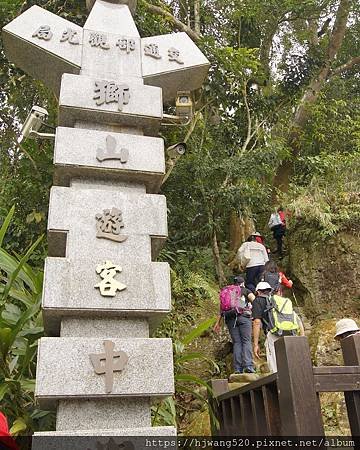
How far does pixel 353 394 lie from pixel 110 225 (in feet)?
6.51

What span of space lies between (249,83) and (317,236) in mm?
A: 3509

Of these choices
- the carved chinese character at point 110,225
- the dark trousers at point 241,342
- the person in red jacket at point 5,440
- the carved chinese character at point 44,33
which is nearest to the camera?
the person in red jacket at point 5,440

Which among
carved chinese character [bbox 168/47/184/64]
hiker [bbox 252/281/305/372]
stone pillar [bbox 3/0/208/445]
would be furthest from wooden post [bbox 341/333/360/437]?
carved chinese character [bbox 168/47/184/64]

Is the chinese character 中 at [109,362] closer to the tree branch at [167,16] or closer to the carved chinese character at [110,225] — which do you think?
the carved chinese character at [110,225]

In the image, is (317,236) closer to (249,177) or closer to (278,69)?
(249,177)

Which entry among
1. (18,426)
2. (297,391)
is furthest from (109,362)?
(297,391)

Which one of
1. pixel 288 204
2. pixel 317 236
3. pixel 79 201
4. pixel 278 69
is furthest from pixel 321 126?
pixel 79 201

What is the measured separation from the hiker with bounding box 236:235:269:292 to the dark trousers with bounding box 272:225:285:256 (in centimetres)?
226

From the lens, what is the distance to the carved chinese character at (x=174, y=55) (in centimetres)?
419

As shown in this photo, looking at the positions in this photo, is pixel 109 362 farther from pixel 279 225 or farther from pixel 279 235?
pixel 279 235

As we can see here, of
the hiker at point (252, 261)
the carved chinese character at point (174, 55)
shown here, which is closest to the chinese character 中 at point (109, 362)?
the carved chinese character at point (174, 55)

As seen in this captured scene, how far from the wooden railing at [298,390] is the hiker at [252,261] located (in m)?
5.63

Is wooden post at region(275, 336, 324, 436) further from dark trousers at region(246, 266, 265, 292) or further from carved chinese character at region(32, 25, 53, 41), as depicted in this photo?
dark trousers at region(246, 266, 265, 292)

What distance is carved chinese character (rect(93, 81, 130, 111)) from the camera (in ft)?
12.3
